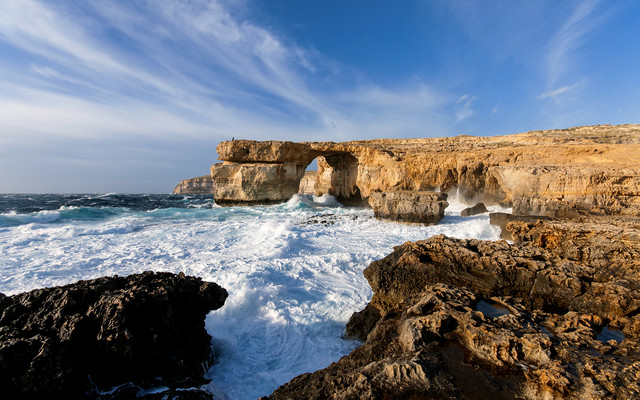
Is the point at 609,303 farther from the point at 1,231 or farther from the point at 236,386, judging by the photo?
the point at 1,231

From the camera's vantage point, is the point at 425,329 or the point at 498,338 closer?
the point at 498,338

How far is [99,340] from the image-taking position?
8.62ft

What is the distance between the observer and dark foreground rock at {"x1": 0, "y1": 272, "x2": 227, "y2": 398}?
2.22 m

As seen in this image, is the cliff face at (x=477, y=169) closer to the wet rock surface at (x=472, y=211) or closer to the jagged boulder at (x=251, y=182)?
the jagged boulder at (x=251, y=182)

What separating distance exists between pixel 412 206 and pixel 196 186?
2750 inches

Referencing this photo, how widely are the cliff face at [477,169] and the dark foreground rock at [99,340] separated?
12761 millimetres

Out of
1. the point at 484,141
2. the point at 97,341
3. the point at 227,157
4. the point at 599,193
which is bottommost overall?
the point at 97,341

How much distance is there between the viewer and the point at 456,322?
2.45m

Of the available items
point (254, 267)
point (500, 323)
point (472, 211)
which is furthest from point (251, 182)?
point (500, 323)

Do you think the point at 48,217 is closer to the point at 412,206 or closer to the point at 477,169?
the point at 412,206

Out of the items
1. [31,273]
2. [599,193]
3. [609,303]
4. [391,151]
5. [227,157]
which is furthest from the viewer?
[227,157]

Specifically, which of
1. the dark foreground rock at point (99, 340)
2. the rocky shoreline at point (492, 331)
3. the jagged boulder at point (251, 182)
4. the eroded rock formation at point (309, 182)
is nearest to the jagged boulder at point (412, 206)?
the rocky shoreline at point (492, 331)

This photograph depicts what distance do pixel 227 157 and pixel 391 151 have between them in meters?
13.3

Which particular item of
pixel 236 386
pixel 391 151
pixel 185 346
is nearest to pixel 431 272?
pixel 236 386
